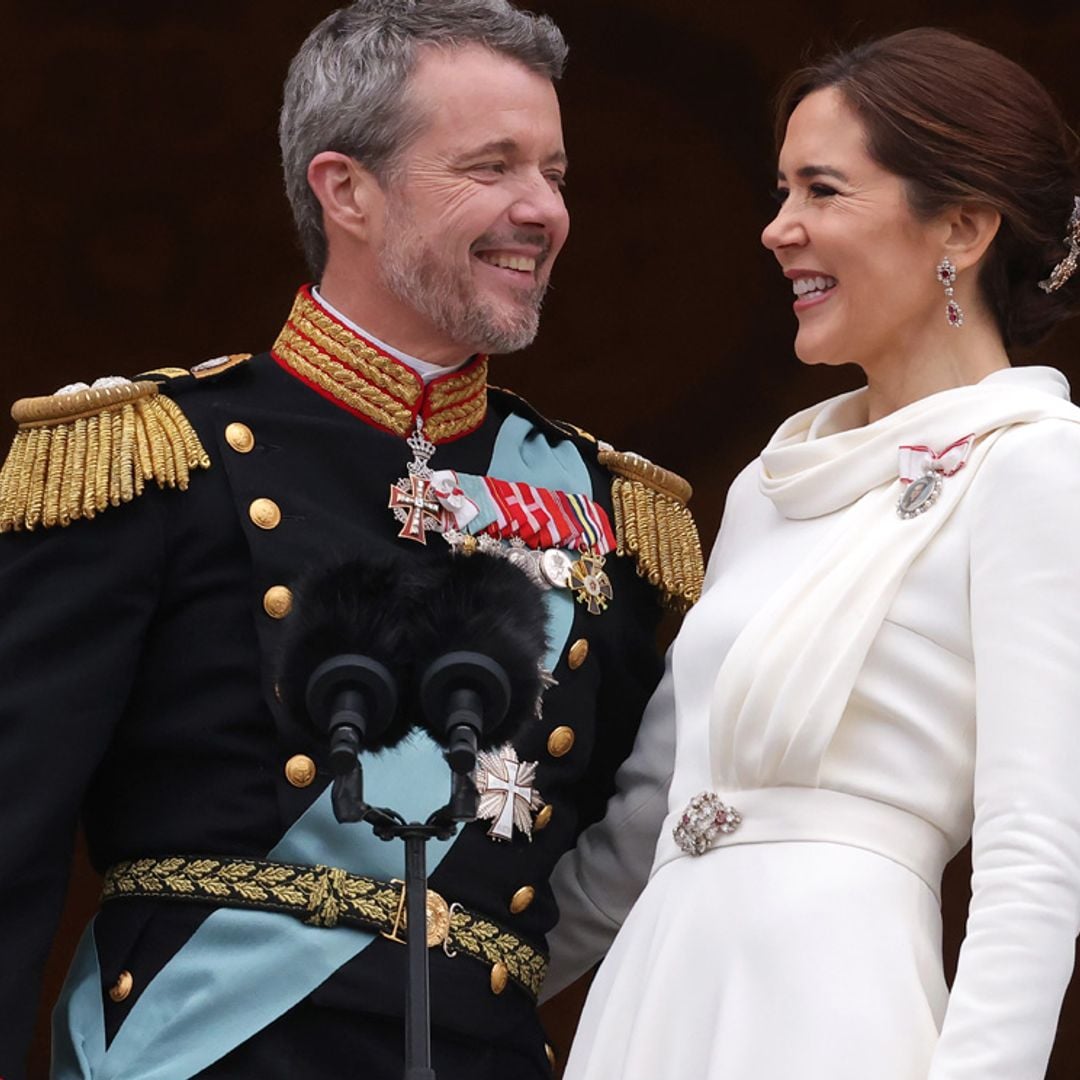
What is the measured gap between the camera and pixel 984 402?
2422 millimetres

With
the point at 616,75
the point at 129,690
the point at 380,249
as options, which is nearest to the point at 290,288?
the point at 616,75

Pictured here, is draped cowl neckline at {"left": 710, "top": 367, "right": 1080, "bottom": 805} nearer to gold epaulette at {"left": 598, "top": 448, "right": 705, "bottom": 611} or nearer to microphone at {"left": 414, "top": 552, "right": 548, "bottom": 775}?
microphone at {"left": 414, "top": 552, "right": 548, "bottom": 775}

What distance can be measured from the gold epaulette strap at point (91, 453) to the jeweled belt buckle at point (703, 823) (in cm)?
56

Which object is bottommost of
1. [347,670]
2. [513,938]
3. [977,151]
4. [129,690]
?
Answer: [513,938]

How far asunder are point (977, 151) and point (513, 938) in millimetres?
816

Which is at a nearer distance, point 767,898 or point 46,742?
point 767,898

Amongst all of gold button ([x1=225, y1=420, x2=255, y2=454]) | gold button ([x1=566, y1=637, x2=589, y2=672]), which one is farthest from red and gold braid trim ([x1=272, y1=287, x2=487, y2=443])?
gold button ([x1=566, y1=637, x2=589, y2=672])

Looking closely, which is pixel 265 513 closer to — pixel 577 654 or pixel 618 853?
pixel 577 654

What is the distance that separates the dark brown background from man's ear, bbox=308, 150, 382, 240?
1.37 metres

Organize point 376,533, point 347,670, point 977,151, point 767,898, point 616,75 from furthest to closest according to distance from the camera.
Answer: point 616,75
point 376,533
point 977,151
point 767,898
point 347,670

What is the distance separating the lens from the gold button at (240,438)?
269 cm

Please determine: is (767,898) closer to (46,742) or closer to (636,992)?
(636,992)

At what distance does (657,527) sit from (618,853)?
0.34 meters

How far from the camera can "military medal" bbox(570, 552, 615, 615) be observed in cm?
278
